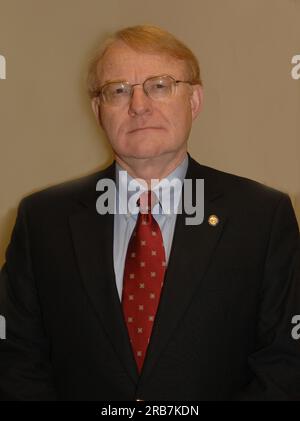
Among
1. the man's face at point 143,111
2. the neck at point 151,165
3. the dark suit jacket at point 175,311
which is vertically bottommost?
the dark suit jacket at point 175,311

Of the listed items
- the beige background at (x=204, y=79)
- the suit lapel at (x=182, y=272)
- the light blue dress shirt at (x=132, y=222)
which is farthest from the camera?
the beige background at (x=204, y=79)

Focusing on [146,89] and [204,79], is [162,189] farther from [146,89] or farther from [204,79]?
[204,79]

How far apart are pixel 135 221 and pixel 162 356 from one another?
1.23ft

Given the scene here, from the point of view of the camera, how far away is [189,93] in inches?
68.6

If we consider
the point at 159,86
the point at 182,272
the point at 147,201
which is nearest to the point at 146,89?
the point at 159,86

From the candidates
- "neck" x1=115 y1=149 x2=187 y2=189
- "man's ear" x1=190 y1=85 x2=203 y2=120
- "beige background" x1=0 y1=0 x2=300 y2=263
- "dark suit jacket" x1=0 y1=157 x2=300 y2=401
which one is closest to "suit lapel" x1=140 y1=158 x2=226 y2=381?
"dark suit jacket" x1=0 y1=157 x2=300 y2=401

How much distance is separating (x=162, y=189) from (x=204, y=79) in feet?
2.66

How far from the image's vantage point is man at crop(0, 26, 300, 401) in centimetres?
158

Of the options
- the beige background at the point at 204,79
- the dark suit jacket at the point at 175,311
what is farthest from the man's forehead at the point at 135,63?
the beige background at the point at 204,79

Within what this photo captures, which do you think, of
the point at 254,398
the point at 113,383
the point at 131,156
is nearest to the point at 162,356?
the point at 113,383

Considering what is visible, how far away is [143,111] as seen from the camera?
5.40 ft

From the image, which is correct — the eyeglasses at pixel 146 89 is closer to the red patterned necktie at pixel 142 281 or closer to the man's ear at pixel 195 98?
the man's ear at pixel 195 98

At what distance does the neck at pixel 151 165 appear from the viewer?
66.7 inches

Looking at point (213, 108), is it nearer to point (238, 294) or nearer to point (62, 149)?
point (62, 149)
